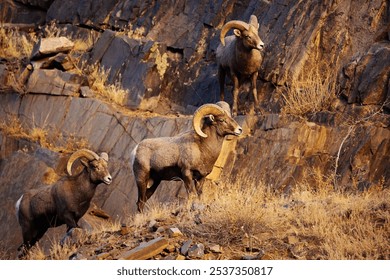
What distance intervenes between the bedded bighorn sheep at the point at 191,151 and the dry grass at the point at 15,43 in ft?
28.5

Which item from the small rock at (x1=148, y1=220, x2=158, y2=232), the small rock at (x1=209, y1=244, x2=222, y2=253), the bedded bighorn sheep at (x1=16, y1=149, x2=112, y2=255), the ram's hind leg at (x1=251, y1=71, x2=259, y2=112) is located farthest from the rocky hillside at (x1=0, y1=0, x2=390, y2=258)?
the small rock at (x1=209, y1=244, x2=222, y2=253)

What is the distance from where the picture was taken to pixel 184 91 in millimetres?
20797

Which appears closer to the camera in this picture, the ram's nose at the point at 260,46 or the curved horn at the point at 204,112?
the curved horn at the point at 204,112

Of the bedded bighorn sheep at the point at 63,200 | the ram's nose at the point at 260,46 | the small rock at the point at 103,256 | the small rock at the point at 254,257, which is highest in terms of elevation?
the ram's nose at the point at 260,46

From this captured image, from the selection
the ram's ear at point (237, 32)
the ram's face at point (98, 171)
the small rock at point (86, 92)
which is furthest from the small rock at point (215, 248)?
the small rock at point (86, 92)

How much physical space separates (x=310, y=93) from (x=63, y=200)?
15.4 feet

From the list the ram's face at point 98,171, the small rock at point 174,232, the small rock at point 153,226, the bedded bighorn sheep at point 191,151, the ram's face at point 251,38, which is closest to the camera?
the small rock at point 174,232

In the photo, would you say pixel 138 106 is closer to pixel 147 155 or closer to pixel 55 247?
pixel 147 155

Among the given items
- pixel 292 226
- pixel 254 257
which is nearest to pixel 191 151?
pixel 292 226

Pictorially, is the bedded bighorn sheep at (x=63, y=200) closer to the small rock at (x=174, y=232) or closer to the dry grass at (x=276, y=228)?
the dry grass at (x=276, y=228)

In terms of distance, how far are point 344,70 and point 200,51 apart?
15.0 ft

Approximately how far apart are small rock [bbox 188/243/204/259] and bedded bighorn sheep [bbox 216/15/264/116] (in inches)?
270

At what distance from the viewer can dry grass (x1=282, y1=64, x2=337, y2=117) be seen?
1688cm

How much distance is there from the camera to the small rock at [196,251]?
35.2 ft
